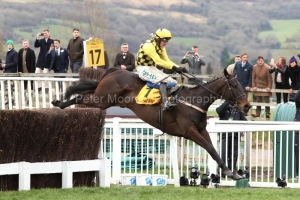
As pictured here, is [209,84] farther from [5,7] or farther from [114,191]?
[5,7]

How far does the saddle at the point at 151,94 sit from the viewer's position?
510 inches

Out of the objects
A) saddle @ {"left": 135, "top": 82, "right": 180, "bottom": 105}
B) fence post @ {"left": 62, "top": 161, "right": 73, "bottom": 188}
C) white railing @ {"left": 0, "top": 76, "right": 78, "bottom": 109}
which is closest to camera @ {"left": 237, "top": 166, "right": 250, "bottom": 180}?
saddle @ {"left": 135, "top": 82, "right": 180, "bottom": 105}

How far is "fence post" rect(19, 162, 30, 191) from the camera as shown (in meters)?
11.4

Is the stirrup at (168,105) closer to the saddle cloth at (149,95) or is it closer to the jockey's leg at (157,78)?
the jockey's leg at (157,78)

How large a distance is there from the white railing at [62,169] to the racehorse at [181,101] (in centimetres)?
111

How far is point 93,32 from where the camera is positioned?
4622 cm

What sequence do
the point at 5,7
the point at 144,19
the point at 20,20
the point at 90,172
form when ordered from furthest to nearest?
the point at 144,19 < the point at 5,7 < the point at 20,20 < the point at 90,172

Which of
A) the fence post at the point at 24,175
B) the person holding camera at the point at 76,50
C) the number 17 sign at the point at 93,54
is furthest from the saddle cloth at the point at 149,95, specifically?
the person holding camera at the point at 76,50

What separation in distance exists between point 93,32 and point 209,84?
3364 cm

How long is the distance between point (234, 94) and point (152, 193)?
2380mm

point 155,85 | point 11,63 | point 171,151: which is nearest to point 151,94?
point 155,85

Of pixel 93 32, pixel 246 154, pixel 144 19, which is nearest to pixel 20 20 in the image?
pixel 144 19

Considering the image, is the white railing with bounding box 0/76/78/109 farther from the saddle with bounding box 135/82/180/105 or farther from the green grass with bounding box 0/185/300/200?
the green grass with bounding box 0/185/300/200

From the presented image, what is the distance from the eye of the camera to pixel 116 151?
530 inches
